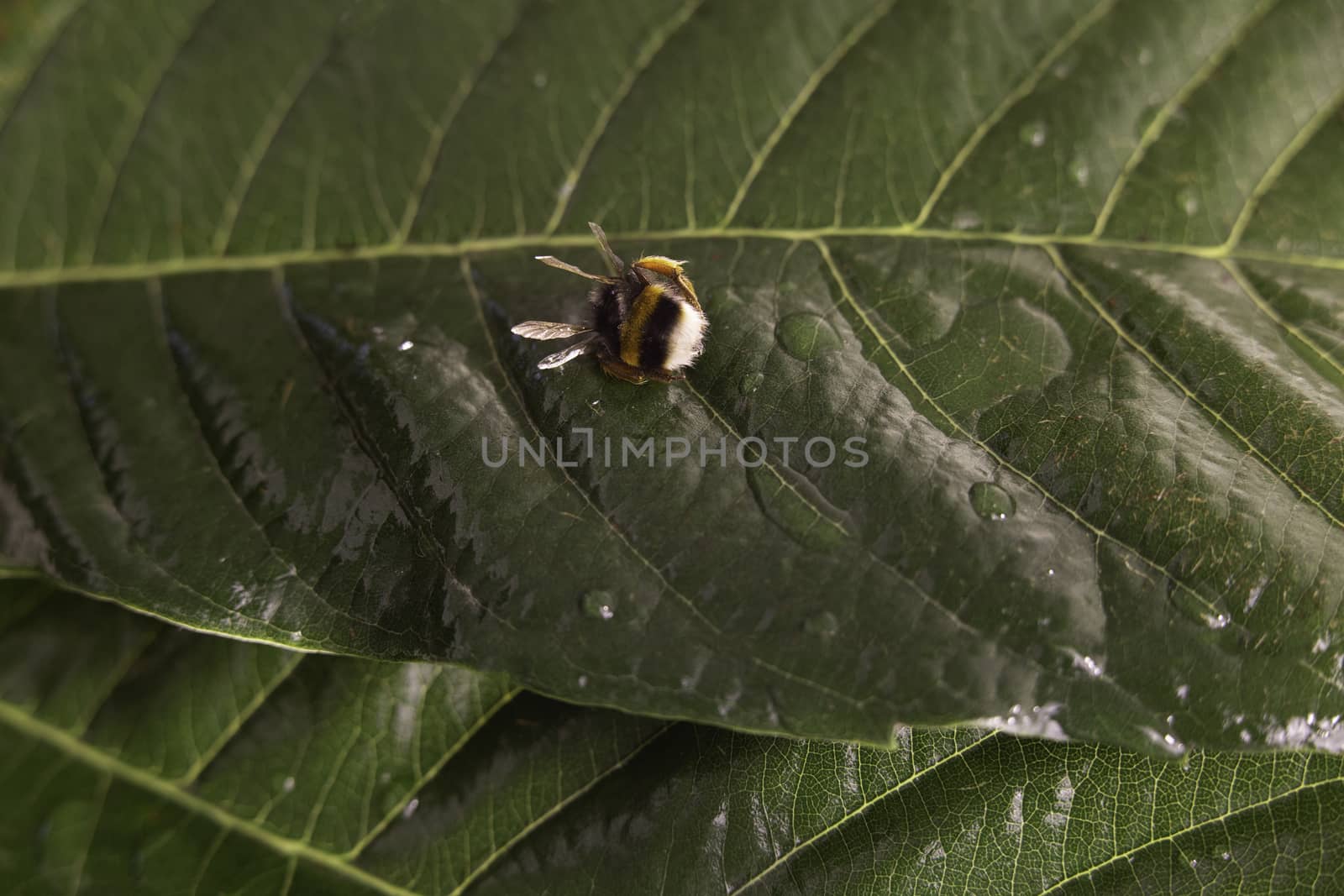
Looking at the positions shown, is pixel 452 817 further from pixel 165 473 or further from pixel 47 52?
pixel 47 52

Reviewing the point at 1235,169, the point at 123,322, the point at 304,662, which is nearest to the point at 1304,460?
the point at 1235,169

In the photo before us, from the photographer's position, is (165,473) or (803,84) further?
(803,84)

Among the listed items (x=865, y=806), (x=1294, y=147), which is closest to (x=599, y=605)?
(x=865, y=806)

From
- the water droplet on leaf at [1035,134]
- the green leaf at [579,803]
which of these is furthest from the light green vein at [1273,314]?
the green leaf at [579,803]

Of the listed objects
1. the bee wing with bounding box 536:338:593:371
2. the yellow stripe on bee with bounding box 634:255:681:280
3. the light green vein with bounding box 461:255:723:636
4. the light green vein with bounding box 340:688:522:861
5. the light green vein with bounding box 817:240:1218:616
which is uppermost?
the light green vein with bounding box 817:240:1218:616

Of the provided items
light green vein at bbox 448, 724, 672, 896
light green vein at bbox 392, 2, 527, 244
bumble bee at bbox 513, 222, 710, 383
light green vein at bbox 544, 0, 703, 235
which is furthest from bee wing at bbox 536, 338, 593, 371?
light green vein at bbox 448, 724, 672, 896

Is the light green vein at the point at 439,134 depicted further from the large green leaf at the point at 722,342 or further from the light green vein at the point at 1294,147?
the light green vein at the point at 1294,147

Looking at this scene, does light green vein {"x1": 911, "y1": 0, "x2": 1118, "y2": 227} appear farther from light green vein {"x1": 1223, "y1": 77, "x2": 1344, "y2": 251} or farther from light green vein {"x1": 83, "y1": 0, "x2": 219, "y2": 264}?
light green vein {"x1": 83, "y1": 0, "x2": 219, "y2": 264}
